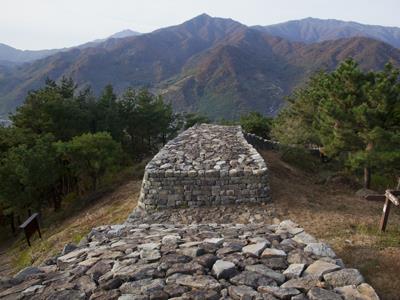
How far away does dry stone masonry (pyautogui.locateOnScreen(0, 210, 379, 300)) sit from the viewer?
3.85m

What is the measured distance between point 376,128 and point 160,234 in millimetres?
11109

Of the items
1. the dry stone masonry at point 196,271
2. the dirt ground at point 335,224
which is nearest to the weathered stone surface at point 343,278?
the dry stone masonry at point 196,271

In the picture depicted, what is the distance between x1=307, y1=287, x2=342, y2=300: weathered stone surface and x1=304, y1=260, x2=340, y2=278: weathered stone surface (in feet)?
1.14

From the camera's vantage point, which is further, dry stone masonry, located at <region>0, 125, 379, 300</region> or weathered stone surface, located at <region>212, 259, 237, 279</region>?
weathered stone surface, located at <region>212, 259, 237, 279</region>

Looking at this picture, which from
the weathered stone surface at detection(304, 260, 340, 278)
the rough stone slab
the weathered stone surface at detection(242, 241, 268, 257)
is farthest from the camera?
the weathered stone surface at detection(242, 241, 268, 257)

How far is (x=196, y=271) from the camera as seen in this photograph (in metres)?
4.27

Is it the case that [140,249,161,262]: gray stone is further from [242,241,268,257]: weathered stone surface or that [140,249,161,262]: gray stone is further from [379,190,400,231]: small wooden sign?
[379,190,400,231]: small wooden sign

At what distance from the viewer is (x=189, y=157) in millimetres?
11156

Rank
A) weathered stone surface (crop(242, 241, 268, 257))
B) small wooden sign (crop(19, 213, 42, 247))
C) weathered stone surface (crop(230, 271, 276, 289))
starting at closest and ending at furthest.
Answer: weathered stone surface (crop(230, 271, 276, 289)), weathered stone surface (crop(242, 241, 268, 257)), small wooden sign (crop(19, 213, 42, 247))

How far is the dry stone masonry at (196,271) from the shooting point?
12.6 ft

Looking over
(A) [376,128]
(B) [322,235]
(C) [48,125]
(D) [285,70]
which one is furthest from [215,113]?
(B) [322,235]

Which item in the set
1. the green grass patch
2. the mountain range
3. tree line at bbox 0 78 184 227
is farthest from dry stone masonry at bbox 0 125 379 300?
the mountain range

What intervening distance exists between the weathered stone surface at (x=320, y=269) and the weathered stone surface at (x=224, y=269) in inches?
33.0

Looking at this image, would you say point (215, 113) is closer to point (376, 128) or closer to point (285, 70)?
point (285, 70)
